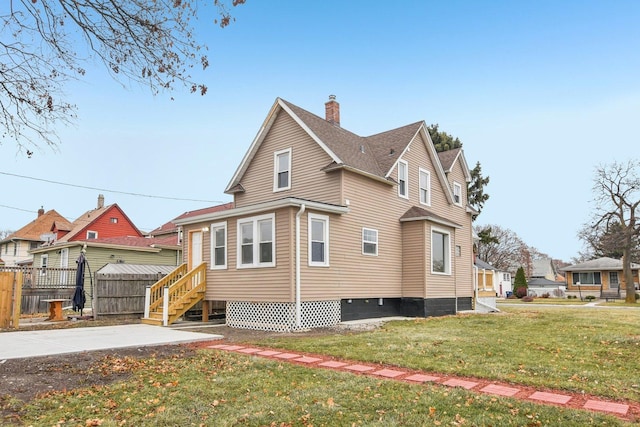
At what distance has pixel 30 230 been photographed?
150ft

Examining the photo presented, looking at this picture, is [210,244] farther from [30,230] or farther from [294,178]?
[30,230]

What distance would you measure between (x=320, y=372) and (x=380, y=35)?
454 inches

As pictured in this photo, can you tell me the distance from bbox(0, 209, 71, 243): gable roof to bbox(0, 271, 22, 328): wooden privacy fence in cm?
3189

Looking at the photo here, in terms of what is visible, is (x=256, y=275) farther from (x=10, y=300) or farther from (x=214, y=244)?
(x=10, y=300)

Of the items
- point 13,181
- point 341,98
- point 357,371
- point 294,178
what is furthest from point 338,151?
point 13,181

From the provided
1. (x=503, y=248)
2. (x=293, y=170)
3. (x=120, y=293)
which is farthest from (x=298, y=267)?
(x=503, y=248)

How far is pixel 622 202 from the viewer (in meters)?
A: 34.2

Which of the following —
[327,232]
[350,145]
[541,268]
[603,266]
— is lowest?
[541,268]

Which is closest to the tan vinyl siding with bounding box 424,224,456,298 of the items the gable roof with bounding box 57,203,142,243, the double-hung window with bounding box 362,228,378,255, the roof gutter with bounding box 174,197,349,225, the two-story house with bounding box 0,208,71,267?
the double-hung window with bounding box 362,228,378,255

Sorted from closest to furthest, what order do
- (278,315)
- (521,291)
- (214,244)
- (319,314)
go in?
(278,315) → (319,314) → (214,244) → (521,291)

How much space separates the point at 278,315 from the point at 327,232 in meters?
Answer: 3.00

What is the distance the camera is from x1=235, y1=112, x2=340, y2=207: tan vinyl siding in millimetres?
15883

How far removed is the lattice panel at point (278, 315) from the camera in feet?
44.5

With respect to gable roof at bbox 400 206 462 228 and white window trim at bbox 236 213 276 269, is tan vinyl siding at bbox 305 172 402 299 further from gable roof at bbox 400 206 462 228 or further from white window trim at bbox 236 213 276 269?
white window trim at bbox 236 213 276 269
